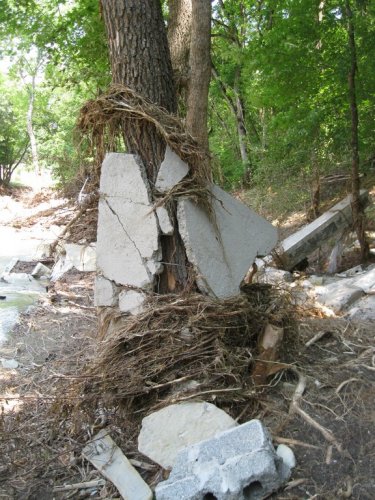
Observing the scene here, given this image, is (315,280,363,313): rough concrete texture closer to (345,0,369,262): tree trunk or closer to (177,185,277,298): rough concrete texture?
(177,185,277,298): rough concrete texture

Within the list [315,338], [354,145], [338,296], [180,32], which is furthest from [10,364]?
[180,32]

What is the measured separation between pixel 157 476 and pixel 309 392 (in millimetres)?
1184

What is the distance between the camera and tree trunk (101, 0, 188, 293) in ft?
11.9

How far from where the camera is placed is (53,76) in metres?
12.0

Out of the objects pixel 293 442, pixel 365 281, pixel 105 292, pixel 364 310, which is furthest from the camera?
pixel 365 281

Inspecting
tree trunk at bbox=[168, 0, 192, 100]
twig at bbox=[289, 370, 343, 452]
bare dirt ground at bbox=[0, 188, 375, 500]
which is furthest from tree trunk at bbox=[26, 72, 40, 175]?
twig at bbox=[289, 370, 343, 452]

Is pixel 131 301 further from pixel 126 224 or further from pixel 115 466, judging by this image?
pixel 115 466

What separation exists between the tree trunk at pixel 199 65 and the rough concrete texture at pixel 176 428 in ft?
14.8

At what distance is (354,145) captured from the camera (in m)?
6.82

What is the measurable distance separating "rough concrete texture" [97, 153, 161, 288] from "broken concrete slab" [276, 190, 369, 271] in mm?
3446

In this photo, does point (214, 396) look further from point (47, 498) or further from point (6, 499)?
point (6, 499)

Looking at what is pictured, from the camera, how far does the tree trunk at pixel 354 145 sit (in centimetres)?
662

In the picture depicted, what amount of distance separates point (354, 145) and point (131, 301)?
15.1 feet

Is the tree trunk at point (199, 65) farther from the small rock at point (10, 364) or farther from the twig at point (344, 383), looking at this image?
the twig at point (344, 383)
